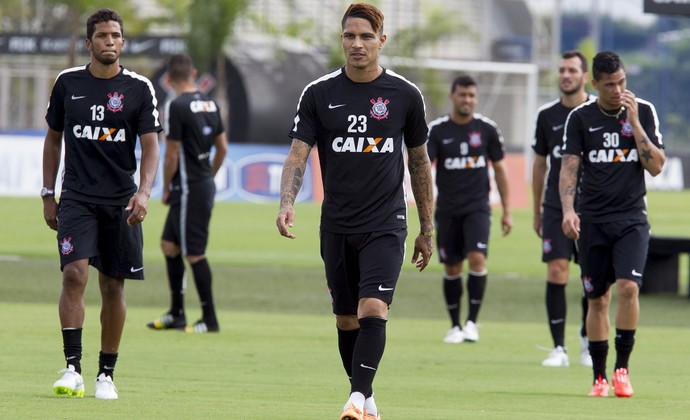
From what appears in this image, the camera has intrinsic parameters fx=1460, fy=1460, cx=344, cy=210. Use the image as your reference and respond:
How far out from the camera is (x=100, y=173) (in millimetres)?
8742

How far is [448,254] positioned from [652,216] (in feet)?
69.6

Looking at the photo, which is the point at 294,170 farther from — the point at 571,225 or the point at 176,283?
the point at 176,283

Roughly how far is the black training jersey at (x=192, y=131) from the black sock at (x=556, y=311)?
3437mm

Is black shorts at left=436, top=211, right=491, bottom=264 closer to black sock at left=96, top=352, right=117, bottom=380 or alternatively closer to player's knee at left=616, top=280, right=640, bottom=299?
player's knee at left=616, top=280, right=640, bottom=299

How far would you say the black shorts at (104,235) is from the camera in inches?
340

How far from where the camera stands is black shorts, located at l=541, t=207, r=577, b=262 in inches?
468

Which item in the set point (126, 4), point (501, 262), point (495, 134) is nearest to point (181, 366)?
point (495, 134)

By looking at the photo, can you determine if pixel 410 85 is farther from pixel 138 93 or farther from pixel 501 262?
pixel 501 262

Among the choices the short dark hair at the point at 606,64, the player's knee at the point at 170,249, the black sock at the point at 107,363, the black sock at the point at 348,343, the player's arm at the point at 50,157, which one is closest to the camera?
the black sock at the point at 348,343

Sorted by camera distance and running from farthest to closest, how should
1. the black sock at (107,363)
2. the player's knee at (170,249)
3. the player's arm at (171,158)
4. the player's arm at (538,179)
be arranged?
1. the player's knee at (170,249)
2. the player's arm at (171,158)
3. the player's arm at (538,179)
4. the black sock at (107,363)

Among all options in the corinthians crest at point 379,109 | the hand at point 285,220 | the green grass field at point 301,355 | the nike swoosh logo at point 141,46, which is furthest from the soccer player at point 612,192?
the nike swoosh logo at point 141,46

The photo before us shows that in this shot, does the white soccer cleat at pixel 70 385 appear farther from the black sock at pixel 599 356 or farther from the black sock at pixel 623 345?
the black sock at pixel 623 345

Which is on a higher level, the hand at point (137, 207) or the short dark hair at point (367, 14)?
the short dark hair at point (367, 14)

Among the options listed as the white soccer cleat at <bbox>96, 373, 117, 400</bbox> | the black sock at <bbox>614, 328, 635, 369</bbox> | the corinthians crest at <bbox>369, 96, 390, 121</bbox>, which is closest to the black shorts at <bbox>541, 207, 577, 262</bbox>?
the black sock at <bbox>614, 328, 635, 369</bbox>
